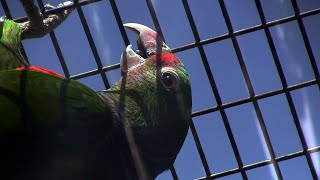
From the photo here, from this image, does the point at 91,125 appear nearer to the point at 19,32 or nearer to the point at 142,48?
the point at 142,48

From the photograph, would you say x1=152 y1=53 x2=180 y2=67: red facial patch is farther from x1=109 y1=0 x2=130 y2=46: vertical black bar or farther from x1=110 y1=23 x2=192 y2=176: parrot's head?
x1=109 y1=0 x2=130 y2=46: vertical black bar

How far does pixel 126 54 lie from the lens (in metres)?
4.46

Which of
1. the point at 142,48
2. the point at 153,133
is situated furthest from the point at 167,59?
the point at 153,133

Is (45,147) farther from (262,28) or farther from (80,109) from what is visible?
(262,28)

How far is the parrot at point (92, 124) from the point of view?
3.01 meters

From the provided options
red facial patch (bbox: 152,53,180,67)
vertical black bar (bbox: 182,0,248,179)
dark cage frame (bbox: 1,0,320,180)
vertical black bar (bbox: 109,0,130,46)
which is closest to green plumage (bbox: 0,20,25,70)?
red facial patch (bbox: 152,53,180,67)

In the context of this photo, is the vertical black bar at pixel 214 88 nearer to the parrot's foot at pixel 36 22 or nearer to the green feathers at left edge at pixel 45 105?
the parrot's foot at pixel 36 22

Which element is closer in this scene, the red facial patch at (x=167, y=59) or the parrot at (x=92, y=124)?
the parrot at (x=92, y=124)

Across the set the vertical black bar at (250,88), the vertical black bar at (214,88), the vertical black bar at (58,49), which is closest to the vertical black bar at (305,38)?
the vertical black bar at (250,88)

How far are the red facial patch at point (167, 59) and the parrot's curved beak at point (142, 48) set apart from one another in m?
0.10

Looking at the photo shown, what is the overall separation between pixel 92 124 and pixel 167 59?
120 centimetres

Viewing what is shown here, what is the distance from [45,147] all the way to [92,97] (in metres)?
0.46

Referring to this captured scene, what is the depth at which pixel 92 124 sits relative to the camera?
3.18m

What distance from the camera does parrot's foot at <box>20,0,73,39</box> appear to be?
4473mm
